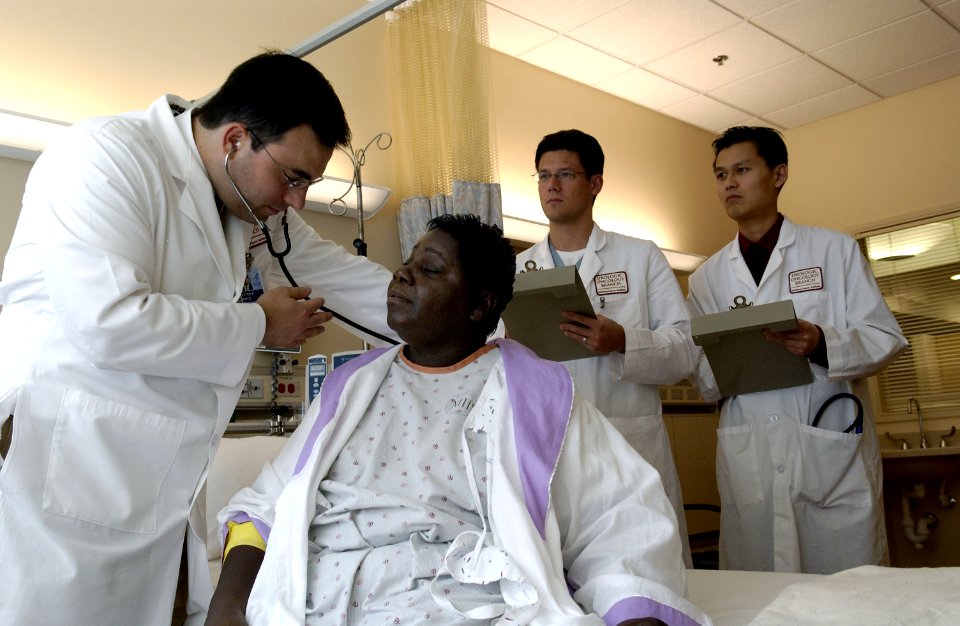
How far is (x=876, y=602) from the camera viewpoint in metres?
1.27

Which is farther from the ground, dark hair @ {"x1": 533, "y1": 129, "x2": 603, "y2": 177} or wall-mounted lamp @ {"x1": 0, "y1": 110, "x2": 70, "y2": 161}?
wall-mounted lamp @ {"x1": 0, "y1": 110, "x2": 70, "y2": 161}

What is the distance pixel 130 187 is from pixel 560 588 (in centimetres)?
101

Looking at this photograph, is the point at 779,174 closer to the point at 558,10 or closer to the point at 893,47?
the point at 558,10

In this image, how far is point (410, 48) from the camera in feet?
12.7

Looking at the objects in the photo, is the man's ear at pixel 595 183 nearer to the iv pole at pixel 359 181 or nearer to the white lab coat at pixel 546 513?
the iv pole at pixel 359 181

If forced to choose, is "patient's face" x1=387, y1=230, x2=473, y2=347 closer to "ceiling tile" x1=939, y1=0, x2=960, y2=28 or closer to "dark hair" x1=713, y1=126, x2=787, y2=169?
"dark hair" x1=713, y1=126, x2=787, y2=169

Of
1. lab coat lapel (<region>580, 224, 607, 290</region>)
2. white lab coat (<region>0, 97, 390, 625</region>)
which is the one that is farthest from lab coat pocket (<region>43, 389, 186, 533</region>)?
lab coat lapel (<region>580, 224, 607, 290</region>)

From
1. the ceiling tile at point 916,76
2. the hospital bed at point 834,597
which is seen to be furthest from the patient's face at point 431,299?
the ceiling tile at point 916,76

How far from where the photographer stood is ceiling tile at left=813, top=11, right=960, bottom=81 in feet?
15.0

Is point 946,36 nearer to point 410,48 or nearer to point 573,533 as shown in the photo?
point 410,48

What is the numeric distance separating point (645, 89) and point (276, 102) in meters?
3.92

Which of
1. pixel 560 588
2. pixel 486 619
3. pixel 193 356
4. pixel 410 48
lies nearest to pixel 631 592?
pixel 560 588

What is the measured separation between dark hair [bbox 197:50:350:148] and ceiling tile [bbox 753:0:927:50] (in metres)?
3.33

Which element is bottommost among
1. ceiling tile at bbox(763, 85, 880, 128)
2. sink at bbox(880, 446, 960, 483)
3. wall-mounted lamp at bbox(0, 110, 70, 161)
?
sink at bbox(880, 446, 960, 483)
